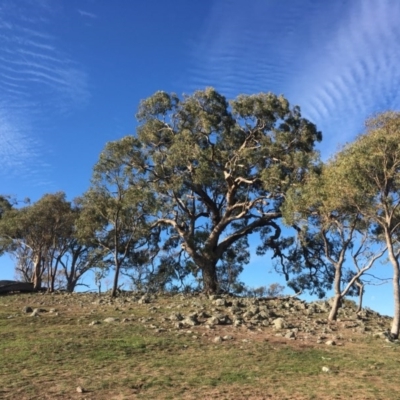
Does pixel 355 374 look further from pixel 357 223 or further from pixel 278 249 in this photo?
pixel 278 249

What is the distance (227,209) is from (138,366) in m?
22.1

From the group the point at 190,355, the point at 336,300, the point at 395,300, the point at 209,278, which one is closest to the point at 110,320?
the point at 190,355

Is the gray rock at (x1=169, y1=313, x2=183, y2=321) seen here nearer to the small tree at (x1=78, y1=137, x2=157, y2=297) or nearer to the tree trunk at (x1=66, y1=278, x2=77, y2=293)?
the small tree at (x1=78, y1=137, x2=157, y2=297)

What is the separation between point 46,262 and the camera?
143ft

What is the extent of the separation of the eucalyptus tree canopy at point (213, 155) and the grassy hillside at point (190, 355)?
10412 mm

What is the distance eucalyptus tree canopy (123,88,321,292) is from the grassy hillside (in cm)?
1041

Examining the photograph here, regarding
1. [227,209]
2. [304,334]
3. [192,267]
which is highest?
[227,209]

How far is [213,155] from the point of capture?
3262 cm

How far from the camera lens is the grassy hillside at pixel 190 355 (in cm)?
1102

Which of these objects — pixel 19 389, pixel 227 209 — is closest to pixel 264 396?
pixel 19 389

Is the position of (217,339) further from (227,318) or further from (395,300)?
(395,300)

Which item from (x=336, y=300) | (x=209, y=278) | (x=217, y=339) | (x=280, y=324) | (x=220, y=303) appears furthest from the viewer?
(x=209, y=278)

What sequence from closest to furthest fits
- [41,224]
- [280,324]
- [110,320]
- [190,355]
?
[190,355] < [110,320] < [280,324] < [41,224]

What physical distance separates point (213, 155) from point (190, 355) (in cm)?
1986
